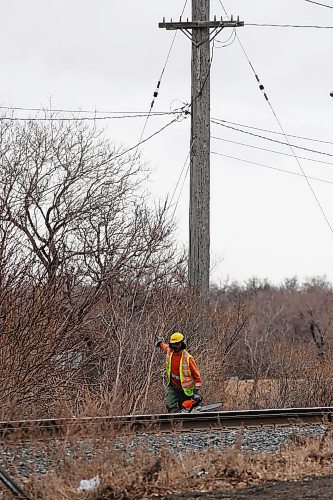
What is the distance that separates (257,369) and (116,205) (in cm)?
521

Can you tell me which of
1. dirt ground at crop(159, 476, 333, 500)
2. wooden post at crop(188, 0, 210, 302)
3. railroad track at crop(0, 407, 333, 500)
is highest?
wooden post at crop(188, 0, 210, 302)

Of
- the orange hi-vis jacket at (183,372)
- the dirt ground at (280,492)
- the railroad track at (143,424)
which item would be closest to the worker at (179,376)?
the orange hi-vis jacket at (183,372)

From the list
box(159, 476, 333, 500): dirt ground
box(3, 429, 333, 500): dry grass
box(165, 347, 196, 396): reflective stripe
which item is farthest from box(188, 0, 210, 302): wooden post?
box(159, 476, 333, 500): dirt ground

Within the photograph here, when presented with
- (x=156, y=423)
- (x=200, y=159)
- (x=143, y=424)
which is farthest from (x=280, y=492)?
(x=200, y=159)

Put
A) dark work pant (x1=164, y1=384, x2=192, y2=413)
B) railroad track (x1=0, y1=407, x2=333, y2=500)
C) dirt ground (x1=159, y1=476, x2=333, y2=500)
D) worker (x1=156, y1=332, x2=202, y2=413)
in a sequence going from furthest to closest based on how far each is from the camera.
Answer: dark work pant (x1=164, y1=384, x2=192, y2=413)
worker (x1=156, y1=332, x2=202, y2=413)
railroad track (x1=0, y1=407, x2=333, y2=500)
dirt ground (x1=159, y1=476, x2=333, y2=500)

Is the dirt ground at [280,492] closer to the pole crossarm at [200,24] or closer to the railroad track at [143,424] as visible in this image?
the railroad track at [143,424]

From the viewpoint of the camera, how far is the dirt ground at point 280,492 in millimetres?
8297

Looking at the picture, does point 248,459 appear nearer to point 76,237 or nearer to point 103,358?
point 103,358

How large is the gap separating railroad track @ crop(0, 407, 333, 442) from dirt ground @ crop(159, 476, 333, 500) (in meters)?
1.09

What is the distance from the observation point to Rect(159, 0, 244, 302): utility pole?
18.2m

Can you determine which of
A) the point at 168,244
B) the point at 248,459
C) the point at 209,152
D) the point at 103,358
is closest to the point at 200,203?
the point at 209,152

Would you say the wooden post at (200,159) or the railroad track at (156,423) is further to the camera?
the wooden post at (200,159)

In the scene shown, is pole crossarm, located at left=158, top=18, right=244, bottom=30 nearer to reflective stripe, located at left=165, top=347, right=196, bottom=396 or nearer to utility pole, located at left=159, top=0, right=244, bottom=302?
utility pole, located at left=159, top=0, right=244, bottom=302

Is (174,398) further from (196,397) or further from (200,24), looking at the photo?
(200,24)
